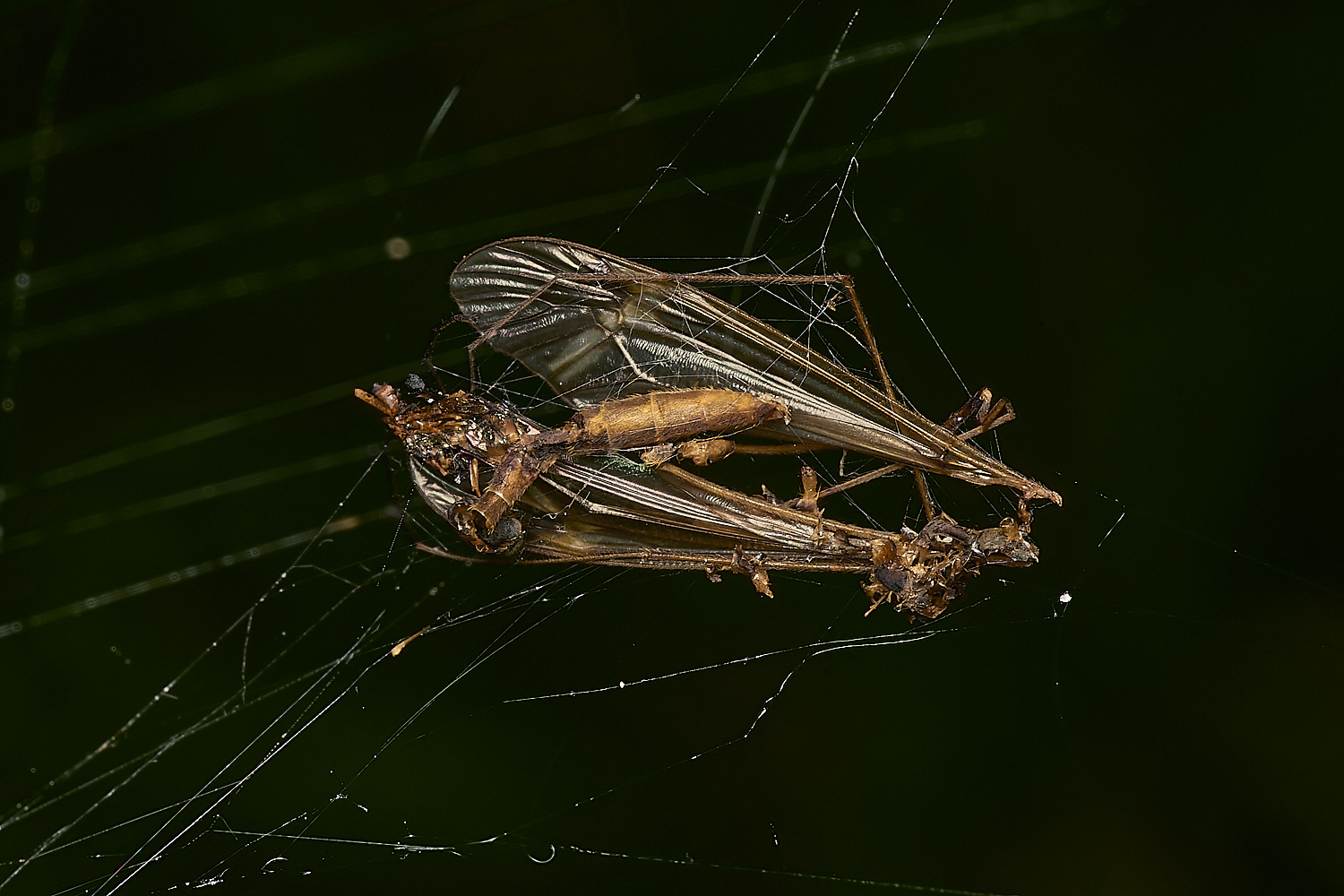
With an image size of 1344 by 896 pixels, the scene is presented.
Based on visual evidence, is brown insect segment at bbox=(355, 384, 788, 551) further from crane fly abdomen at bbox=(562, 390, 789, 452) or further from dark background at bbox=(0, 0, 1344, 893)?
dark background at bbox=(0, 0, 1344, 893)

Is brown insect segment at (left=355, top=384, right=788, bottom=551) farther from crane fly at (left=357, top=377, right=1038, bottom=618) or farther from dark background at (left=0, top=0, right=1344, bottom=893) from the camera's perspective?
dark background at (left=0, top=0, right=1344, bottom=893)

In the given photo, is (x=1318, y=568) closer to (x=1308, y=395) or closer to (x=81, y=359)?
(x=1308, y=395)

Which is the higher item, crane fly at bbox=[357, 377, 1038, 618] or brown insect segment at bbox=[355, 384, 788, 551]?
brown insect segment at bbox=[355, 384, 788, 551]

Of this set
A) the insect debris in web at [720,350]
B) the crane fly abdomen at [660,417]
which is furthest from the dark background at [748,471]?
the crane fly abdomen at [660,417]

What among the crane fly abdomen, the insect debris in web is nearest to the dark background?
the insect debris in web

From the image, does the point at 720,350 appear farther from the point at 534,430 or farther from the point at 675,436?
the point at 534,430
